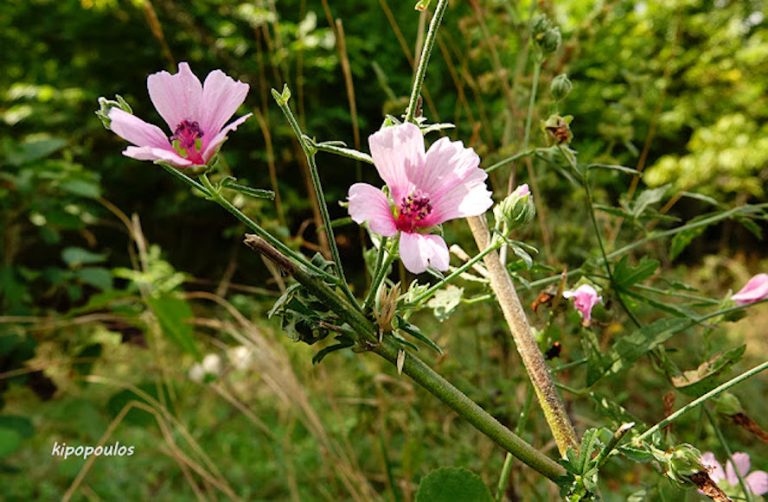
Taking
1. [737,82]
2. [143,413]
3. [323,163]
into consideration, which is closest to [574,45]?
[143,413]

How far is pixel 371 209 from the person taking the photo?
350 mm

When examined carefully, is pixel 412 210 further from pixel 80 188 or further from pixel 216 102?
pixel 80 188

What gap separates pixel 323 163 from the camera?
2809 mm

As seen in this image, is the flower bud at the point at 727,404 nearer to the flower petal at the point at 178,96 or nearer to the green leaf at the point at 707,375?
the green leaf at the point at 707,375

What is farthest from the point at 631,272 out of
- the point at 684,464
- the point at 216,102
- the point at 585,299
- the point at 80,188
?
the point at 80,188

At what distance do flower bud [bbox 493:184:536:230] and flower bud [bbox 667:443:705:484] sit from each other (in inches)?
5.7

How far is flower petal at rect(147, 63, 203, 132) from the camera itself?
373 millimetres

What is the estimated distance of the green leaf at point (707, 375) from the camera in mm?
464

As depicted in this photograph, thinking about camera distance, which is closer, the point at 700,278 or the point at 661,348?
the point at 661,348

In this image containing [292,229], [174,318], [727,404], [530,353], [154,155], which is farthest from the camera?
[292,229]

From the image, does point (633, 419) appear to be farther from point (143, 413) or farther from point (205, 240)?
point (205, 240)

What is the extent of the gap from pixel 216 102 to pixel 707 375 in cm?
36

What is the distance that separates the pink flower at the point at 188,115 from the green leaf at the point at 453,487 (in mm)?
241

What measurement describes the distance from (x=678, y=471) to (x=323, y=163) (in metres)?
2.50
